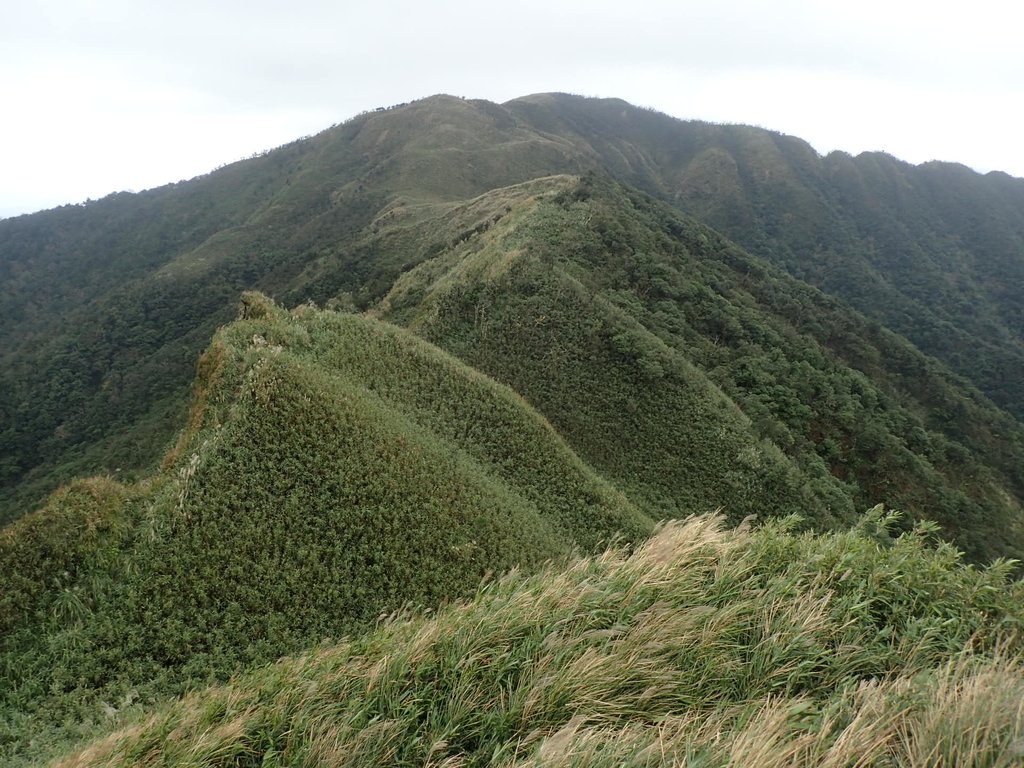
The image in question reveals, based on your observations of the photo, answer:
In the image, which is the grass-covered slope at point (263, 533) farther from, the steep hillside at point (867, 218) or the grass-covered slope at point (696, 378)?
the steep hillside at point (867, 218)

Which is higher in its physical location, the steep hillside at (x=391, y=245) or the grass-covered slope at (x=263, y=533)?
the steep hillside at (x=391, y=245)

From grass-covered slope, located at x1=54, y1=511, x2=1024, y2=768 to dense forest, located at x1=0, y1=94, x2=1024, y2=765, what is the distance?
3 centimetres

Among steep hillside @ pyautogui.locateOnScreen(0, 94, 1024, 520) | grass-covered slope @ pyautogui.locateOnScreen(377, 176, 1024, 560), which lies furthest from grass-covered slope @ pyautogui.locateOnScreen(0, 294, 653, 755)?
steep hillside @ pyautogui.locateOnScreen(0, 94, 1024, 520)

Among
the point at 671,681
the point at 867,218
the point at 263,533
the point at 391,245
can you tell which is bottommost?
the point at 263,533

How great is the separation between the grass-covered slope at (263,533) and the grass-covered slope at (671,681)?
8.67 ft

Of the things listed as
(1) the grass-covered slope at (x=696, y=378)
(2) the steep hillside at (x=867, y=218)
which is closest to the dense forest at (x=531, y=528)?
(1) the grass-covered slope at (x=696, y=378)

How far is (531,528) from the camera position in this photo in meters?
11.4

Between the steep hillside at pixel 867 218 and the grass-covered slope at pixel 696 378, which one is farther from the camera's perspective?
the steep hillside at pixel 867 218

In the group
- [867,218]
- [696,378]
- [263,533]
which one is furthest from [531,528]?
[867,218]

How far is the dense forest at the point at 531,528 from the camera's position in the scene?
3.71 m

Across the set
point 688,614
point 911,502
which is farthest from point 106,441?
point 911,502

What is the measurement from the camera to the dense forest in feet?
12.2

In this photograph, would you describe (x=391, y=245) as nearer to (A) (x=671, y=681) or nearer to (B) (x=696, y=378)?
(B) (x=696, y=378)

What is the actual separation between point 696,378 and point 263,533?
17.9 metres
